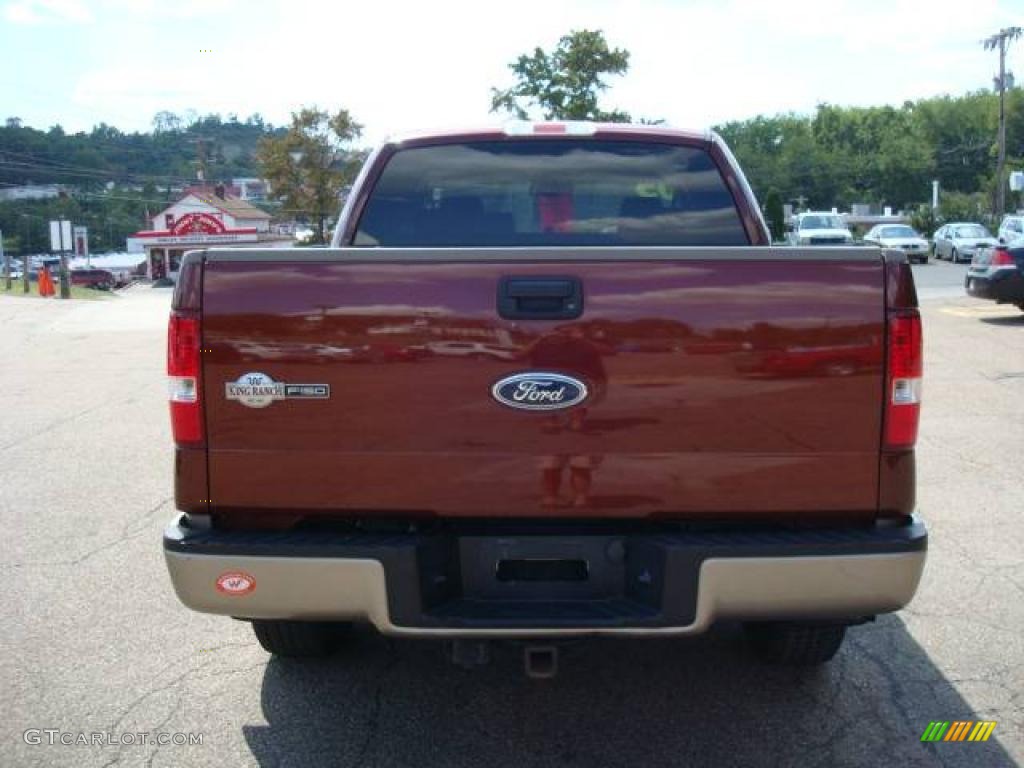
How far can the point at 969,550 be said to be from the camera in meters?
5.61

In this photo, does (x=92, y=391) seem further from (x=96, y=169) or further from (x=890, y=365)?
(x=96, y=169)

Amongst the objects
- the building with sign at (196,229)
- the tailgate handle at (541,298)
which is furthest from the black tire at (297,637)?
the building with sign at (196,229)

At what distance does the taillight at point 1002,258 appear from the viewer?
15.9 meters

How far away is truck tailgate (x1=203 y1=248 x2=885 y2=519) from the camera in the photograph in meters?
3.04

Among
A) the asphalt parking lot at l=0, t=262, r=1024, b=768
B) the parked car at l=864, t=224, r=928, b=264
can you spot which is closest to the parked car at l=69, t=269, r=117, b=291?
the parked car at l=864, t=224, r=928, b=264

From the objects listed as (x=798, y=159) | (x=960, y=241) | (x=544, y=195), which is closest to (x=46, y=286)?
(x=544, y=195)

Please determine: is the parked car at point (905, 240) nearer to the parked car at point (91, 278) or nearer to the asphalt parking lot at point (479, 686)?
the asphalt parking lot at point (479, 686)

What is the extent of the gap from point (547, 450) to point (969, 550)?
3493mm

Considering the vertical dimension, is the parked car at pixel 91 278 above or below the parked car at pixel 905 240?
below

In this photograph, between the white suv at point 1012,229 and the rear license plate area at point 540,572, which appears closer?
the rear license plate area at point 540,572

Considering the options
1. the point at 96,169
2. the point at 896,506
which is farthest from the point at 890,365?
the point at 96,169

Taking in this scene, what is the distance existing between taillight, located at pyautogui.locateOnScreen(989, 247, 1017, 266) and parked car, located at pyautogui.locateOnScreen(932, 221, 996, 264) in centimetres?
2273

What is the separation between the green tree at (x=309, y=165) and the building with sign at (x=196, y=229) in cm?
795

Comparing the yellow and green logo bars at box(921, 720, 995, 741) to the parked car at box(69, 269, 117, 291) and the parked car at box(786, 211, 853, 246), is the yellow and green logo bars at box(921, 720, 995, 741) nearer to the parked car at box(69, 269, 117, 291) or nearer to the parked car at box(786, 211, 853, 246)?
the parked car at box(786, 211, 853, 246)
